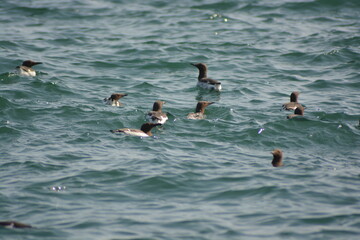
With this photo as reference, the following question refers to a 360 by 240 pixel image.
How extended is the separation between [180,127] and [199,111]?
1.27 m

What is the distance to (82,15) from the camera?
82.9ft

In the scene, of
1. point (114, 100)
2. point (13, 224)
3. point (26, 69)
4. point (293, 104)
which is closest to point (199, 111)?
point (114, 100)

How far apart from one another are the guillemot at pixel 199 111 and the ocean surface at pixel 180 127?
0.30 meters

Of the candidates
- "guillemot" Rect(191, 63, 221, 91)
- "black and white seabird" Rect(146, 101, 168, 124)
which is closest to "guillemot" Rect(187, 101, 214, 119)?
"black and white seabird" Rect(146, 101, 168, 124)

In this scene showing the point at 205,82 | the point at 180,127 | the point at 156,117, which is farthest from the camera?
the point at 205,82

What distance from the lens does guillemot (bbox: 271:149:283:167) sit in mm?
10453

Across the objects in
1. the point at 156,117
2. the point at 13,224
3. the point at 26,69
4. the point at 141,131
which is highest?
the point at 26,69

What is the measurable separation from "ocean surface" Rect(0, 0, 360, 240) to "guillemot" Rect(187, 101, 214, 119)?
0.99ft

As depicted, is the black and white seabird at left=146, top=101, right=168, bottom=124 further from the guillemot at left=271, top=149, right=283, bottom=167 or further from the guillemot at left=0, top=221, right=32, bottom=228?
the guillemot at left=0, top=221, right=32, bottom=228

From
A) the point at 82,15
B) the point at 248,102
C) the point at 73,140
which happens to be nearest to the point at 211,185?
the point at 73,140

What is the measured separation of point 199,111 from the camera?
1420cm

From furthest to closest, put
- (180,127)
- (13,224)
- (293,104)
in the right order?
(293,104), (180,127), (13,224)

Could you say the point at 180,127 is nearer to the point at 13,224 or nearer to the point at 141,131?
the point at 141,131

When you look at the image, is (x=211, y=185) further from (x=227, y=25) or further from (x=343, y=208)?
(x=227, y=25)
